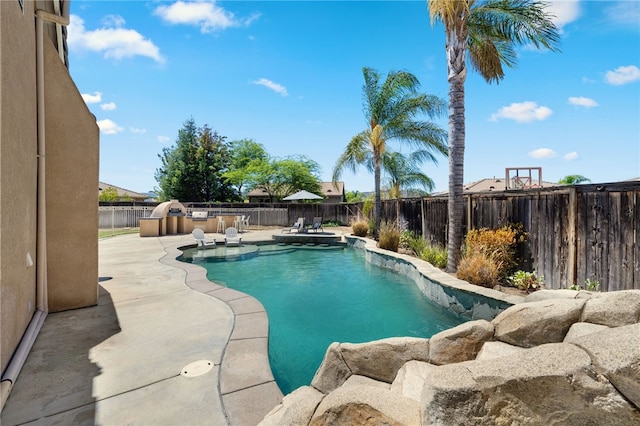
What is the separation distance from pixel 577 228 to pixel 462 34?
16.1 feet

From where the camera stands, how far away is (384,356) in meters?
2.54

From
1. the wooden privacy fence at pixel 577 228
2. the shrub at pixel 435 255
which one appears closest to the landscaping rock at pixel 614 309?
the wooden privacy fence at pixel 577 228

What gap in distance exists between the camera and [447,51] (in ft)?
23.2

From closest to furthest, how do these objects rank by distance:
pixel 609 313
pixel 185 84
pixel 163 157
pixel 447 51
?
pixel 609 313 → pixel 447 51 → pixel 185 84 → pixel 163 157

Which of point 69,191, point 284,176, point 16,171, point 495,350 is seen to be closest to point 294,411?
point 495,350

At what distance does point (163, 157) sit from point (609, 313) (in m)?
41.8

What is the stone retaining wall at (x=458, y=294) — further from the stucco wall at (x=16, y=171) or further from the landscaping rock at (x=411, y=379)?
the stucco wall at (x=16, y=171)

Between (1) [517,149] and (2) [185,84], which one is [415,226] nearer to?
(2) [185,84]

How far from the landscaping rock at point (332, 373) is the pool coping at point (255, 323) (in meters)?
0.38

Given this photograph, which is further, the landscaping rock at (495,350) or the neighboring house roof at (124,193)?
the neighboring house roof at (124,193)

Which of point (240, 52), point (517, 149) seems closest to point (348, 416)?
point (240, 52)

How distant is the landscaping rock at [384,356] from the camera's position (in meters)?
2.52

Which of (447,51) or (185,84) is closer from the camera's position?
(447,51)

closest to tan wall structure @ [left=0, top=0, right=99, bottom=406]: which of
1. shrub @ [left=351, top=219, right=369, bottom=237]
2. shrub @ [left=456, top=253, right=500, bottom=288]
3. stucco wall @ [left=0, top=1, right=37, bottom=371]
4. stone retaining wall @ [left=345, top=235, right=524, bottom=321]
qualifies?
stucco wall @ [left=0, top=1, right=37, bottom=371]
